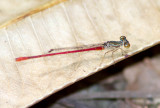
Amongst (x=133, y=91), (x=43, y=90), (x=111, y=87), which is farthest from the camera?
(x=111, y=87)

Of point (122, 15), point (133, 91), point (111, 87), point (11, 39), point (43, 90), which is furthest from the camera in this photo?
point (111, 87)

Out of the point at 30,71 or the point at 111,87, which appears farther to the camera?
the point at 111,87

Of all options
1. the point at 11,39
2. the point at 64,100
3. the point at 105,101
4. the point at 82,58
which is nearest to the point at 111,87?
the point at 105,101

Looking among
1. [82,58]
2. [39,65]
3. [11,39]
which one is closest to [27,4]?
[11,39]

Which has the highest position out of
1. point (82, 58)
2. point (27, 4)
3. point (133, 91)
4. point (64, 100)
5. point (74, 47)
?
point (27, 4)

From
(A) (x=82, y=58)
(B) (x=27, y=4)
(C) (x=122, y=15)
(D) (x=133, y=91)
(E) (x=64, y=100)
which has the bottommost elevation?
(D) (x=133, y=91)

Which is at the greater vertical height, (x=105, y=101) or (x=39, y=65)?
(x=39, y=65)

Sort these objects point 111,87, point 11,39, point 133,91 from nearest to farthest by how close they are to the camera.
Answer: point 11,39 < point 133,91 < point 111,87

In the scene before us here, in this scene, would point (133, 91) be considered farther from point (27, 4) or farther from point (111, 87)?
point (27, 4)

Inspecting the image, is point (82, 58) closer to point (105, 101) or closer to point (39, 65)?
point (39, 65)
